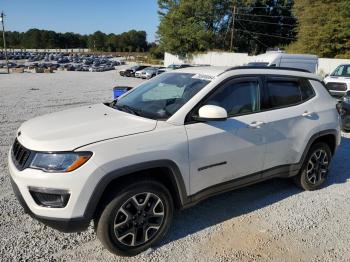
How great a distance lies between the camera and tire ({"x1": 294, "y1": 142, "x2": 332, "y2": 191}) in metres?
4.88

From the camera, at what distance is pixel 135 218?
3.31 metres

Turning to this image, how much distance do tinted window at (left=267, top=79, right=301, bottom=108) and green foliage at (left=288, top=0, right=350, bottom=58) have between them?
34839 millimetres

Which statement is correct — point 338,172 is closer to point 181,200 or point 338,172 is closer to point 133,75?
point 181,200

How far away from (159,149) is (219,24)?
56.7 m

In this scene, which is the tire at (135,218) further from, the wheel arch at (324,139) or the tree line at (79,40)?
the tree line at (79,40)

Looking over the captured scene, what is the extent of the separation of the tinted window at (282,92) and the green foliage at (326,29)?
3484 centimetres

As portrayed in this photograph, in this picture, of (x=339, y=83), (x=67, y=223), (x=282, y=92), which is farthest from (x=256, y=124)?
(x=339, y=83)

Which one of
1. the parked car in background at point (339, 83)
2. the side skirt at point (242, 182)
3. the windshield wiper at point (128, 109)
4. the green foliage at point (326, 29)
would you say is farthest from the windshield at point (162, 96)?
the green foliage at point (326, 29)

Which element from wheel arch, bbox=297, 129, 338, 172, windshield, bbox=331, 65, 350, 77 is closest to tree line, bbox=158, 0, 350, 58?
windshield, bbox=331, 65, 350, 77

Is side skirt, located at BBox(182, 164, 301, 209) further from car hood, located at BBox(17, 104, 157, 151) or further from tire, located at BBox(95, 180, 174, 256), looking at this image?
car hood, located at BBox(17, 104, 157, 151)

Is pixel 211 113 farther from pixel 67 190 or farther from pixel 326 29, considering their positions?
pixel 326 29

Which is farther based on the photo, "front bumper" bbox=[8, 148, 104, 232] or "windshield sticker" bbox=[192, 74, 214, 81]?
"windshield sticker" bbox=[192, 74, 214, 81]

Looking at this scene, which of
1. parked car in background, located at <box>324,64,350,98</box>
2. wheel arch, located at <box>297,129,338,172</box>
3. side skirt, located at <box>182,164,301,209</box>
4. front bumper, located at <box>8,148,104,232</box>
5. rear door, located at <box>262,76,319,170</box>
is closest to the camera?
front bumper, located at <box>8,148,104,232</box>

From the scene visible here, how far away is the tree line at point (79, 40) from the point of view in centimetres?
15200
